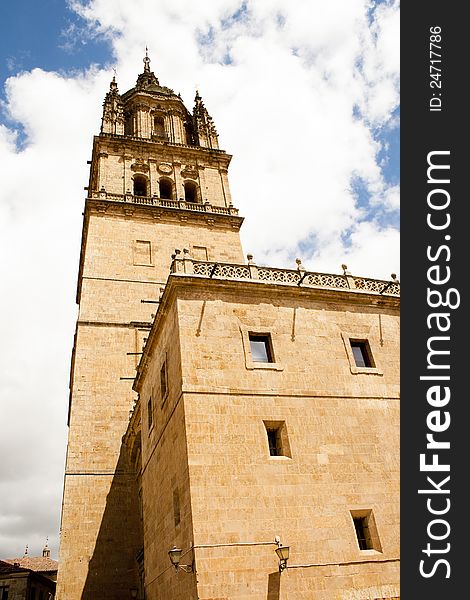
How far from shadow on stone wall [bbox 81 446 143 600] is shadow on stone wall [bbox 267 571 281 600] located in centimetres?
1028

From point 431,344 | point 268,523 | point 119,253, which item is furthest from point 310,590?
point 119,253

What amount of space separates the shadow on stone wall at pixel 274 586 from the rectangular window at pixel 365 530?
2411mm

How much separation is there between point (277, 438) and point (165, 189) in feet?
76.2

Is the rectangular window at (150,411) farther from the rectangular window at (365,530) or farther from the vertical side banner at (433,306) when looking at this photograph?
the vertical side banner at (433,306)

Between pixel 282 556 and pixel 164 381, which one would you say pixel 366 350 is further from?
pixel 282 556

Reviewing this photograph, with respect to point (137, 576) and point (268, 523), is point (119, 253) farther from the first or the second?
point (268, 523)

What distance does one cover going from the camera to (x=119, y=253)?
27375 mm

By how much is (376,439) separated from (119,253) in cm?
1829

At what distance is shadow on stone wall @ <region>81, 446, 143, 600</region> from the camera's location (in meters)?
18.7

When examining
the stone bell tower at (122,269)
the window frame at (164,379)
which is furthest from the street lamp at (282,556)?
the stone bell tower at (122,269)

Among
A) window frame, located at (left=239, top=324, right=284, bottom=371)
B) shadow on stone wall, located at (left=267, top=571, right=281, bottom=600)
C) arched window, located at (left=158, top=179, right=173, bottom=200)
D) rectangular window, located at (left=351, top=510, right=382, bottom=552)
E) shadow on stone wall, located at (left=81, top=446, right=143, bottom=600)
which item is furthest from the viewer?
arched window, located at (left=158, top=179, right=173, bottom=200)

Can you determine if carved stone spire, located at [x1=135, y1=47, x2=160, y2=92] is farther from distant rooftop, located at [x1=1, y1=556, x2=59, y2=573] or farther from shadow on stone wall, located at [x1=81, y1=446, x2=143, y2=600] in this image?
distant rooftop, located at [x1=1, y1=556, x2=59, y2=573]

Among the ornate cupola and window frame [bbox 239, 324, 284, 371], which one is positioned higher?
the ornate cupola

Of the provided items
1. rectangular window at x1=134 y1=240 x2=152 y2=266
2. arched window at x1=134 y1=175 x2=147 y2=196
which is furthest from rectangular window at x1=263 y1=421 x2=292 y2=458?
arched window at x1=134 y1=175 x2=147 y2=196
